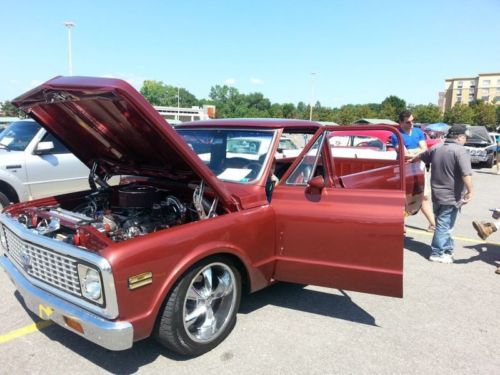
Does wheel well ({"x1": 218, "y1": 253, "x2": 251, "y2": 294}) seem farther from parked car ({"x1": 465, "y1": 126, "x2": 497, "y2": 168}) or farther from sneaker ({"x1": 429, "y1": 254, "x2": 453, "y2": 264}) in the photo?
parked car ({"x1": 465, "y1": 126, "x2": 497, "y2": 168})

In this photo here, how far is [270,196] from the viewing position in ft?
11.6

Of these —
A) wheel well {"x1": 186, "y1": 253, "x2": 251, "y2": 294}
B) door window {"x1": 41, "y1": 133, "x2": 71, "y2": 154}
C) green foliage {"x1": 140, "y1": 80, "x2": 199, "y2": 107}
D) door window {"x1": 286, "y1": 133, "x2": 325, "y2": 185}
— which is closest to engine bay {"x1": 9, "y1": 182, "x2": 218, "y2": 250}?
wheel well {"x1": 186, "y1": 253, "x2": 251, "y2": 294}

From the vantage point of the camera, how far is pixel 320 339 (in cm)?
321

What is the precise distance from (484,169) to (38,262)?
1935 centimetres

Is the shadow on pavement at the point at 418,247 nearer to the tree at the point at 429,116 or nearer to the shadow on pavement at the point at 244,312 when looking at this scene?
the shadow on pavement at the point at 244,312

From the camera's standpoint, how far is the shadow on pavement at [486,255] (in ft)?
17.1

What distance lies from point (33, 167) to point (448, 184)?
260 inches

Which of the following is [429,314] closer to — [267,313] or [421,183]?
[267,313]

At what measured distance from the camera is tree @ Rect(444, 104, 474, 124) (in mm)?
53719

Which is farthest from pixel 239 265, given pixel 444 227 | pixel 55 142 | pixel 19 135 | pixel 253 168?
pixel 19 135

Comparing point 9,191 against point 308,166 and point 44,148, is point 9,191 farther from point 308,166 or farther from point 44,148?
point 308,166

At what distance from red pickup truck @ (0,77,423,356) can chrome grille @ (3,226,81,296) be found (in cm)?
1

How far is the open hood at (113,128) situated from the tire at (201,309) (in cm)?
58

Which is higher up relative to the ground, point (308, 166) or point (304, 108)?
point (304, 108)
